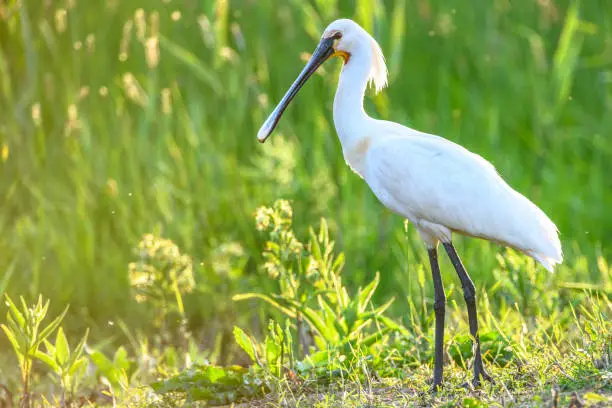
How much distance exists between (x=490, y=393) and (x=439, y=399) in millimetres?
196

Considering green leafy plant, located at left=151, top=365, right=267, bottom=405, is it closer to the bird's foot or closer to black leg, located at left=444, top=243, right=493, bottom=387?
the bird's foot

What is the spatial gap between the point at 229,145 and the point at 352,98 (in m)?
2.51

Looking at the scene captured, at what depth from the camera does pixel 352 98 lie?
507cm

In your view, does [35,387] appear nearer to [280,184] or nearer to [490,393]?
[280,184]

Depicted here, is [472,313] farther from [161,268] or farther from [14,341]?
[14,341]

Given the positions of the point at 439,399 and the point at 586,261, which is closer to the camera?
the point at 439,399

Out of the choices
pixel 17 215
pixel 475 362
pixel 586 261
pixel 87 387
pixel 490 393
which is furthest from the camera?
pixel 17 215

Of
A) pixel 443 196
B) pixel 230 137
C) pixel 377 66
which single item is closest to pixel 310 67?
pixel 377 66

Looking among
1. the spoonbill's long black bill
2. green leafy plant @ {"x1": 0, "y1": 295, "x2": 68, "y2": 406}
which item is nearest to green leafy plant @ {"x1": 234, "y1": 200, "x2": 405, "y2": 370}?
the spoonbill's long black bill

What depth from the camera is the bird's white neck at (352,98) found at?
5051 millimetres

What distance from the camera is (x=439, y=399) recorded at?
4246 millimetres

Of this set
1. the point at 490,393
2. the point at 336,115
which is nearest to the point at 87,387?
the point at 336,115

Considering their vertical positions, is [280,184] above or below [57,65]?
below

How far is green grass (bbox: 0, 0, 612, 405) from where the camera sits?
6.75m
